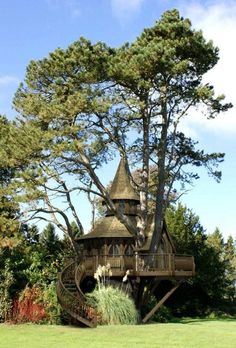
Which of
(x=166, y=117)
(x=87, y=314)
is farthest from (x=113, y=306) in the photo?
(x=166, y=117)

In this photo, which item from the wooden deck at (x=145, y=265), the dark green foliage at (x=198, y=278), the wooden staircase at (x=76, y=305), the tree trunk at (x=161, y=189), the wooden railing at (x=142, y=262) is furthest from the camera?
the dark green foliage at (x=198, y=278)

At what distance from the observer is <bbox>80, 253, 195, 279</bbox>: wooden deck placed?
23688mm

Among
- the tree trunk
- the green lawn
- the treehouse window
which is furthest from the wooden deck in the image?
the green lawn

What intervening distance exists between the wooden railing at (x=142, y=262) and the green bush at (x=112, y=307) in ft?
11.4

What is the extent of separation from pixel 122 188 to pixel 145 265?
5534mm

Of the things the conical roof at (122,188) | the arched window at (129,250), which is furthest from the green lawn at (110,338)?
the conical roof at (122,188)

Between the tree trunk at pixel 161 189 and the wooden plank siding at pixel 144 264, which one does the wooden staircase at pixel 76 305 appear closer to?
the wooden plank siding at pixel 144 264

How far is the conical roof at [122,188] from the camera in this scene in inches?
1099

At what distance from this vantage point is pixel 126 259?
24.4 m

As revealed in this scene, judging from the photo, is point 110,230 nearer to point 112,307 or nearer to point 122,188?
point 122,188

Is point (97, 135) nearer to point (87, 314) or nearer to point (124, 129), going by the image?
point (124, 129)

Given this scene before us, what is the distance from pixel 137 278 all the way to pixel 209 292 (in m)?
9.68

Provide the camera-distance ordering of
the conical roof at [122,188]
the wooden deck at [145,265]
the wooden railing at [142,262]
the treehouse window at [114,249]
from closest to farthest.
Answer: the wooden deck at [145,265] → the wooden railing at [142,262] → the treehouse window at [114,249] → the conical roof at [122,188]

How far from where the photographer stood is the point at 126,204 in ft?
92.1
